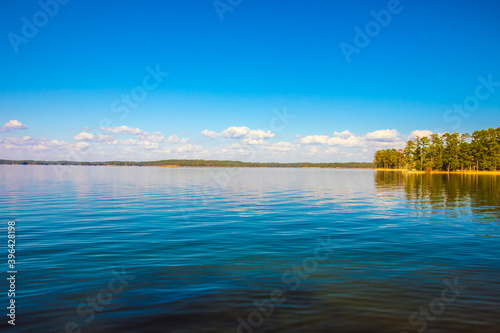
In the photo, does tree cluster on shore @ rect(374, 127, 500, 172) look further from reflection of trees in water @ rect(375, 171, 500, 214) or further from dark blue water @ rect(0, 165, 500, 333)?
dark blue water @ rect(0, 165, 500, 333)

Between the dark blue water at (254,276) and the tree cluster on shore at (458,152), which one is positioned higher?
the tree cluster on shore at (458,152)

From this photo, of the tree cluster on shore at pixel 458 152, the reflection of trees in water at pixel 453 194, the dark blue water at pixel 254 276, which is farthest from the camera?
the tree cluster on shore at pixel 458 152

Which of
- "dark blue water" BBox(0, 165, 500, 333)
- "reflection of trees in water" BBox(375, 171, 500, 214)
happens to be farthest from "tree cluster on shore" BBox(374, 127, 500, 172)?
"dark blue water" BBox(0, 165, 500, 333)

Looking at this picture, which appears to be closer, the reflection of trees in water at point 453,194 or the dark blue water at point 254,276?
the dark blue water at point 254,276

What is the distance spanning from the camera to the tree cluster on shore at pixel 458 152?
521 ft

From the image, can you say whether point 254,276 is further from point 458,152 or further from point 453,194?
point 458,152

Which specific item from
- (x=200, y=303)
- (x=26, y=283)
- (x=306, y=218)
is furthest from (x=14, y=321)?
(x=306, y=218)

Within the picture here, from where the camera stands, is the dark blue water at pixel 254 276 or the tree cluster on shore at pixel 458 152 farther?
the tree cluster on shore at pixel 458 152

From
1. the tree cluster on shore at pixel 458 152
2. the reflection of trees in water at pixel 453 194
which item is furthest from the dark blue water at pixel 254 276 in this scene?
the tree cluster on shore at pixel 458 152

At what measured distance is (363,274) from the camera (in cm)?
1266

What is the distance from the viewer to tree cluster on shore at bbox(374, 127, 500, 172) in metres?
159

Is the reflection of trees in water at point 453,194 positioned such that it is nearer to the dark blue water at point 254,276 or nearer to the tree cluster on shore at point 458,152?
the dark blue water at point 254,276

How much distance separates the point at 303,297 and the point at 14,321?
8487mm

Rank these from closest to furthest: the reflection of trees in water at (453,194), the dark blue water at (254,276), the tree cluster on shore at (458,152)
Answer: the dark blue water at (254,276), the reflection of trees in water at (453,194), the tree cluster on shore at (458,152)
